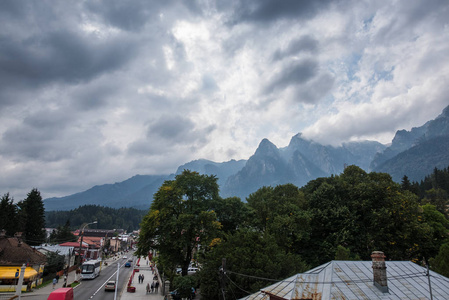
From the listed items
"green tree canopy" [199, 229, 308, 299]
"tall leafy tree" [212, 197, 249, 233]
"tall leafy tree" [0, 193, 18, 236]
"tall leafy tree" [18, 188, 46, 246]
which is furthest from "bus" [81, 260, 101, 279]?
"green tree canopy" [199, 229, 308, 299]

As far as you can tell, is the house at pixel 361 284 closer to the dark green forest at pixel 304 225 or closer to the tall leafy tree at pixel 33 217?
the dark green forest at pixel 304 225

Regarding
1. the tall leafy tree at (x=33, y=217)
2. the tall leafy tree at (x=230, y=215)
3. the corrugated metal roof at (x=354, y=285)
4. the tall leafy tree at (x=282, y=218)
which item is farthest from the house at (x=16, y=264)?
the corrugated metal roof at (x=354, y=285)

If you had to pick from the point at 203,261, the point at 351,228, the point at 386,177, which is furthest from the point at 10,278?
the point at 386,177

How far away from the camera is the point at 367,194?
39.2 meters

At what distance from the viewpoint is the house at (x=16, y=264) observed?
35719mm

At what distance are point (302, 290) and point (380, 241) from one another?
26.2m

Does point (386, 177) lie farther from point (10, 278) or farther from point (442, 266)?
point (10, 278)

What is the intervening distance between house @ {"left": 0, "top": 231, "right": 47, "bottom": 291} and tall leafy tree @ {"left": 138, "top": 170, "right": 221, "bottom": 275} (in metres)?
15.7

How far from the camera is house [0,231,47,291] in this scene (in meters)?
35.7

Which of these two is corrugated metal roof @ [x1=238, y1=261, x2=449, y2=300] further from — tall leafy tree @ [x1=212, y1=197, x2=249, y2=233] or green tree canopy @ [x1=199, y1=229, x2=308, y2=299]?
tall leafy tree @ [x1=212, y1=197, x2=249, y2=233]

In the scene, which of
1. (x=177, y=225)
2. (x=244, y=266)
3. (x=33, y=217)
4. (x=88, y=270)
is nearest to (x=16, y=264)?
(x=88, y=270)

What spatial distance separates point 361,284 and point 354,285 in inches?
21.8

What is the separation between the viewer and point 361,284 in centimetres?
1523

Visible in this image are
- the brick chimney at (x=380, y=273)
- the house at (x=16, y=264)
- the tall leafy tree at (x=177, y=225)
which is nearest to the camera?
the brick chimney at (x=380, y=273)
